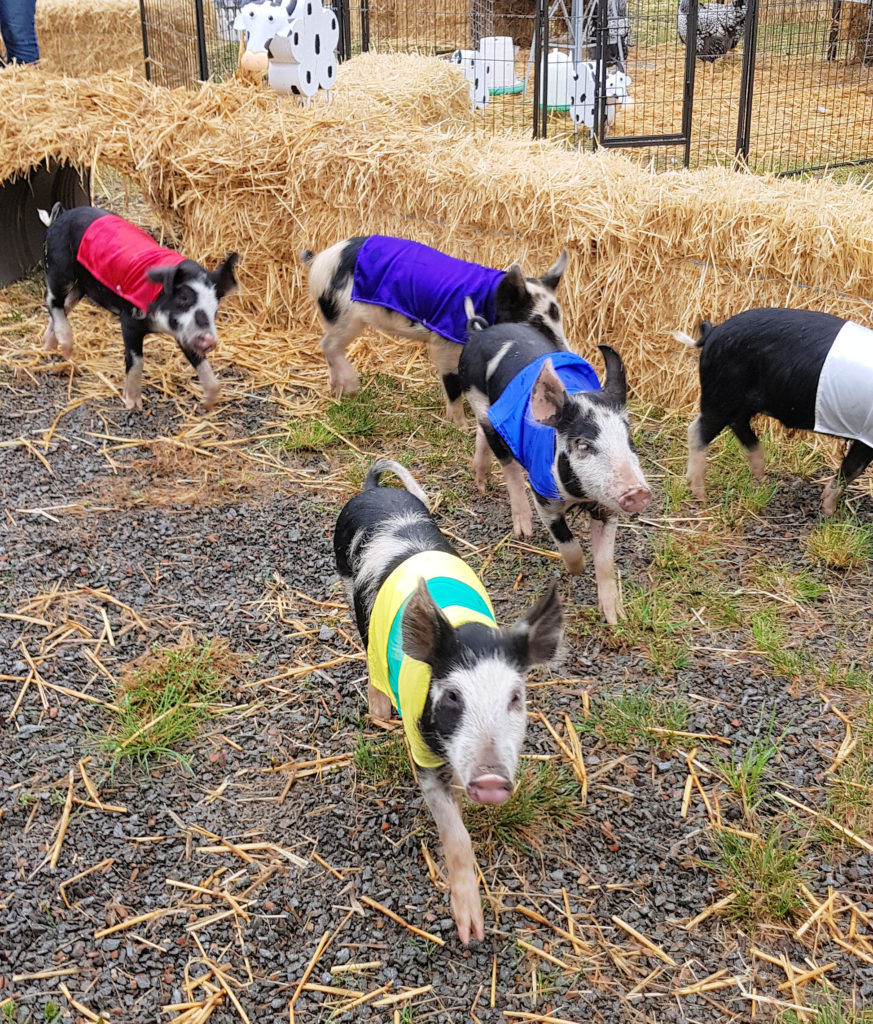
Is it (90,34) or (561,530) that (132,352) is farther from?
→ (90,34)

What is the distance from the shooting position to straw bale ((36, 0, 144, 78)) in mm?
13328

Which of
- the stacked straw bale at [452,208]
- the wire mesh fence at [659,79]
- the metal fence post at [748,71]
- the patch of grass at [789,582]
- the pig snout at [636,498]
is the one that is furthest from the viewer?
the wire mesh fence at [659,79]

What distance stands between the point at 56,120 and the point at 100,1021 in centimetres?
630

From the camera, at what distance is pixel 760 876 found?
8.91 ft

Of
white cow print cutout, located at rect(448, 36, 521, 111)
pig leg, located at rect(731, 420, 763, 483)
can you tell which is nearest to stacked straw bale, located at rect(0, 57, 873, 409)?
pig leg, located at rect(731, 420, 763, 483)

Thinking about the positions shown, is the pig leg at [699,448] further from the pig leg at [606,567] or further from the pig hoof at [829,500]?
the pig leg at [606,567]

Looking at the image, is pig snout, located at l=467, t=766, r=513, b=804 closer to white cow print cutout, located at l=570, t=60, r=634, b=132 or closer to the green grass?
the green grass

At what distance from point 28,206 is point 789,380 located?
591cm

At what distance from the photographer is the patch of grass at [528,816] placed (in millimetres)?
2898

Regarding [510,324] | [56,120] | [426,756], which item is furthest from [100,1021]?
[56,120]

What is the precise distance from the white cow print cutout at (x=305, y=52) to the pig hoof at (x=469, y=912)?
600 centimetres

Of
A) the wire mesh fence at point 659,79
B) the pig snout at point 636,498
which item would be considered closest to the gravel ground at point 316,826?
the pig snout at point 636,498

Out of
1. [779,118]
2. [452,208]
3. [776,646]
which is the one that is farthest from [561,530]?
[779,118]

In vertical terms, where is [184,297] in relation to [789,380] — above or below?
above
